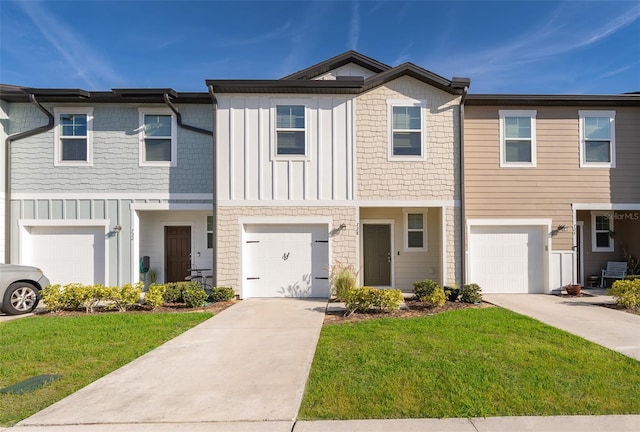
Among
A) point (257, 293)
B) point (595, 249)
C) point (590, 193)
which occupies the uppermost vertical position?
point (590, 193)

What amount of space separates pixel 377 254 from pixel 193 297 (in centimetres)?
543

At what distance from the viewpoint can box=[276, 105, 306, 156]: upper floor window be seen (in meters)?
9.20

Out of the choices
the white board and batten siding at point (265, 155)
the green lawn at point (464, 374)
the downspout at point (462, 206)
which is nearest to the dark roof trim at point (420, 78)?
the downspout at point (462, 206)

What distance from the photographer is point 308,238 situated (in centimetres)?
934

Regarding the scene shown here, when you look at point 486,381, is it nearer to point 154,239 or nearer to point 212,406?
point 212,406

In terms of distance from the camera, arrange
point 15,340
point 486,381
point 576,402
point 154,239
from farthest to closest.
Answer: point 154,239, point 15,340, point 486,381, point 576,402

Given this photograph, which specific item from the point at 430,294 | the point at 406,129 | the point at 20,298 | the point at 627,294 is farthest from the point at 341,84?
the point at 20,298

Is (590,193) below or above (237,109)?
below

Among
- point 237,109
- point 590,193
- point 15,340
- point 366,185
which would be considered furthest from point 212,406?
point 590,193

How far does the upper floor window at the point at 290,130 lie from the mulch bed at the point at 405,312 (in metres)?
4.35

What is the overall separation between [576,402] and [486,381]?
2.68 ft

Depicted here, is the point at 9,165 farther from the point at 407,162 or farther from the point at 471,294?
the point at 471,294

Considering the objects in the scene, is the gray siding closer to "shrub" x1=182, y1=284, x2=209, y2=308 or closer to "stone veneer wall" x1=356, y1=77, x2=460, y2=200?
"shrub" x1=182, y1=284, x2=209, y2=308

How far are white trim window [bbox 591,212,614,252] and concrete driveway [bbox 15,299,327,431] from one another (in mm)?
9989
